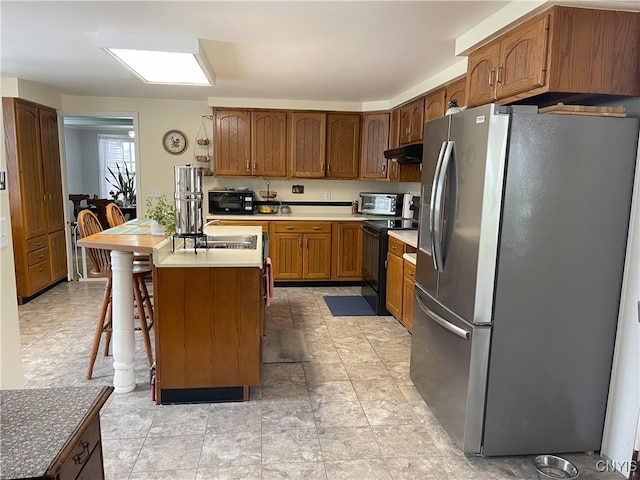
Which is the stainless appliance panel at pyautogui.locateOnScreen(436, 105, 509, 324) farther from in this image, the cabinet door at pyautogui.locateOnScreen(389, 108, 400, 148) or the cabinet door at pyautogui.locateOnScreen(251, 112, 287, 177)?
the cabinet door at pyautogui.locateOnScreen(251, 112, 287, 177)

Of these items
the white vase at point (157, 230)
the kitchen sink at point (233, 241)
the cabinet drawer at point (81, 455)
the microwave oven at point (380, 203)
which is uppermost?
the microwave oven at point (380, 203)

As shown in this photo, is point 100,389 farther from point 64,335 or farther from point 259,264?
point 64,335

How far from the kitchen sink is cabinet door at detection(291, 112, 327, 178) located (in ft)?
6.87

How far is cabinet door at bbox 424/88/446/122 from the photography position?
368cm

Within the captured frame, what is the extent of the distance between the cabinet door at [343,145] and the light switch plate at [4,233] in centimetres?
388

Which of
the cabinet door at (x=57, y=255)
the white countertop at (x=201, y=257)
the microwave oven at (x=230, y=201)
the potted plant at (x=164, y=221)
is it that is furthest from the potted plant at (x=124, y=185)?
the white countertop at (x=201, y=257)

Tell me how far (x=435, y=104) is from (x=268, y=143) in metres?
2.16

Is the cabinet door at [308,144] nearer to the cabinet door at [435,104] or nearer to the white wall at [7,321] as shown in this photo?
the cabinet door at [435,104]

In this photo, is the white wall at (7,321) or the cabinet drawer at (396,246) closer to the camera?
the white wall at (7,321)

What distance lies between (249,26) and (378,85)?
198cm

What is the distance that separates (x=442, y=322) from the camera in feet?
7.27

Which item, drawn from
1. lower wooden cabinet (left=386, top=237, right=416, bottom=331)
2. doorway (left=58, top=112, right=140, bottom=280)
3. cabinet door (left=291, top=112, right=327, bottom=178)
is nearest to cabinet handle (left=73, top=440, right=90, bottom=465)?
lower wooden cabinet (left=386, top=237, right=416, bottom=331)

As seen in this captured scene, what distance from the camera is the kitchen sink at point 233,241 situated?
3.18 meters

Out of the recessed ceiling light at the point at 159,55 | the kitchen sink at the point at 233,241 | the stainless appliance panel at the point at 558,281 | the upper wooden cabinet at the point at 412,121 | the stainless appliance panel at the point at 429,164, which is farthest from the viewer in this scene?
the upper wooden cabinet at the point at 412,121
